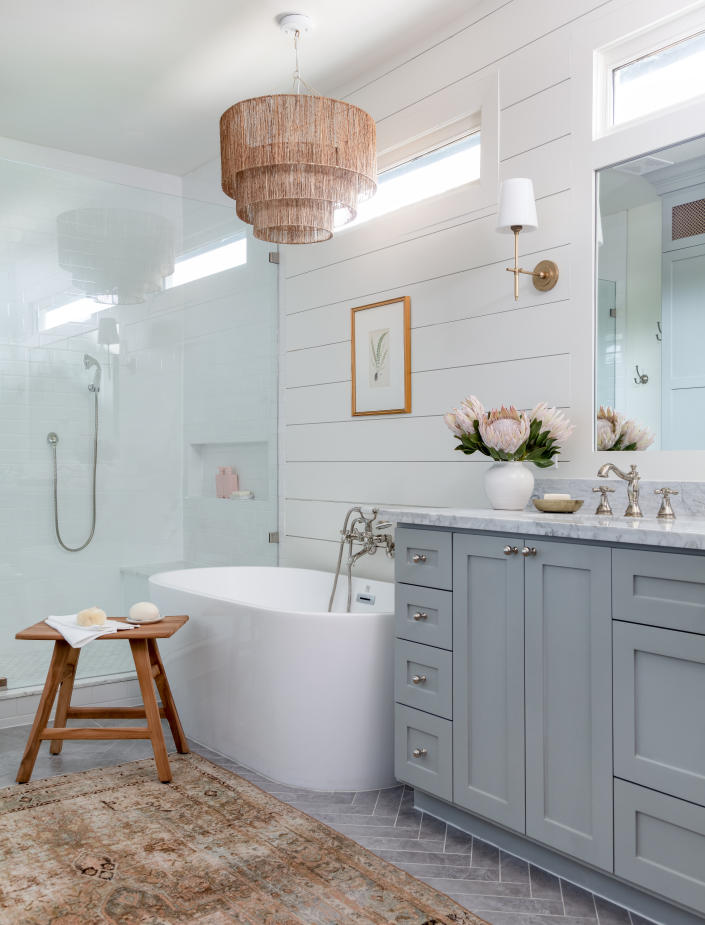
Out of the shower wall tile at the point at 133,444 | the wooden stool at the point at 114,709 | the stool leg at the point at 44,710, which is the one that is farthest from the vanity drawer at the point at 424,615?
the shower wall tile at the point at 133,444

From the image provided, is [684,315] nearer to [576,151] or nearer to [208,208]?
[576,151]

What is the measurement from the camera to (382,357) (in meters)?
3.43

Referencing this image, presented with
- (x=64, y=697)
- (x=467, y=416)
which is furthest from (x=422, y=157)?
(x=64, y=697)

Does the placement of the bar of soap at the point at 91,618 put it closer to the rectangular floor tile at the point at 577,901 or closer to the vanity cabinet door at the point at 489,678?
the vanity cabinet door at the point at 489,678

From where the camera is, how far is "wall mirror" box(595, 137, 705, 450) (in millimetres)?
2254

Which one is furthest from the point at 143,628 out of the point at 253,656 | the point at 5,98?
the point at 5,98

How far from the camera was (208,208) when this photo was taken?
4047 mm

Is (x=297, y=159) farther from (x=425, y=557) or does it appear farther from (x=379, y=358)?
(x=425, y=557)

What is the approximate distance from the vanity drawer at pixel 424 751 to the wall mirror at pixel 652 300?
102 cm

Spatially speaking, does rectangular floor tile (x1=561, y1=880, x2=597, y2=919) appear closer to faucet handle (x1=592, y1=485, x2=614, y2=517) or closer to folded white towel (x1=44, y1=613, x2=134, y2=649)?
faucet handle (x1=592, y1=485, x2=614, y2=517)

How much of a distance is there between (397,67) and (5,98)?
1875mm

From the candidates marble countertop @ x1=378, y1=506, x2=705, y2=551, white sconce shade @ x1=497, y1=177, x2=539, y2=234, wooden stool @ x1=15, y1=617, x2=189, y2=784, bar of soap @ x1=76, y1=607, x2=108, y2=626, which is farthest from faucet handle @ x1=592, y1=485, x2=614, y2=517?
bar of soap @ x1=76, y1=607, x2=108, y2=626

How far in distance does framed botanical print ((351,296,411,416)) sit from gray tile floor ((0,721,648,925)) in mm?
1537

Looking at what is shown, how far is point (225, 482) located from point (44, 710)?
1589mm
